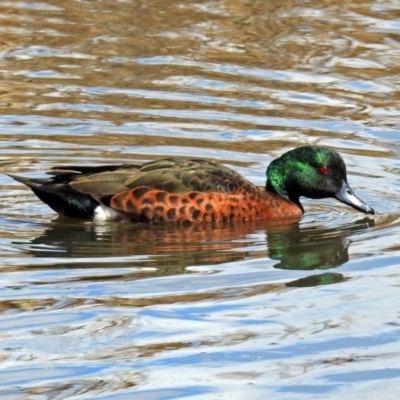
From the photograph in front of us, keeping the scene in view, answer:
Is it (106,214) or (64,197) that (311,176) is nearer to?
(106,214)

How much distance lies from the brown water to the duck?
142mm

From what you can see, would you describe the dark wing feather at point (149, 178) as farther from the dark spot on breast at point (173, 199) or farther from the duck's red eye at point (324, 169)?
the duck's red eye at point (324, 169)

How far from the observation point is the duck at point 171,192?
9.50m

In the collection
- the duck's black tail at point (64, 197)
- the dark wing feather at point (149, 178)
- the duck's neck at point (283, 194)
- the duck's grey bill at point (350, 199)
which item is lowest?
the duck's neck at point (283, 194)

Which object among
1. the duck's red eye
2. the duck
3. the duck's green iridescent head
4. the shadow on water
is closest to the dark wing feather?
the duck

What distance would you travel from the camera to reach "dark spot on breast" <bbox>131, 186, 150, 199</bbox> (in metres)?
9.52

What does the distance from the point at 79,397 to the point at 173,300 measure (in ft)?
5.02

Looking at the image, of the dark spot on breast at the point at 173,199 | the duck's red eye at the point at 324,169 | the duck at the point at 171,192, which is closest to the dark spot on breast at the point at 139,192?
the duck at the point at 171,192

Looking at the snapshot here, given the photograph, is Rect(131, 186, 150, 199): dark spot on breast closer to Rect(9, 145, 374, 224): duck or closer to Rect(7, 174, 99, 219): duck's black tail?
Rect(9, 145, 374, 224): duck

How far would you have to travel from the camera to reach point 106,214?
963cm

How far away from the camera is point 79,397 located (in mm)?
6016

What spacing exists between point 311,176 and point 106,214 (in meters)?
1.54

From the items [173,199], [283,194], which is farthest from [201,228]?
[283,194]

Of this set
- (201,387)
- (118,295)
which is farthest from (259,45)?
(201,387)
